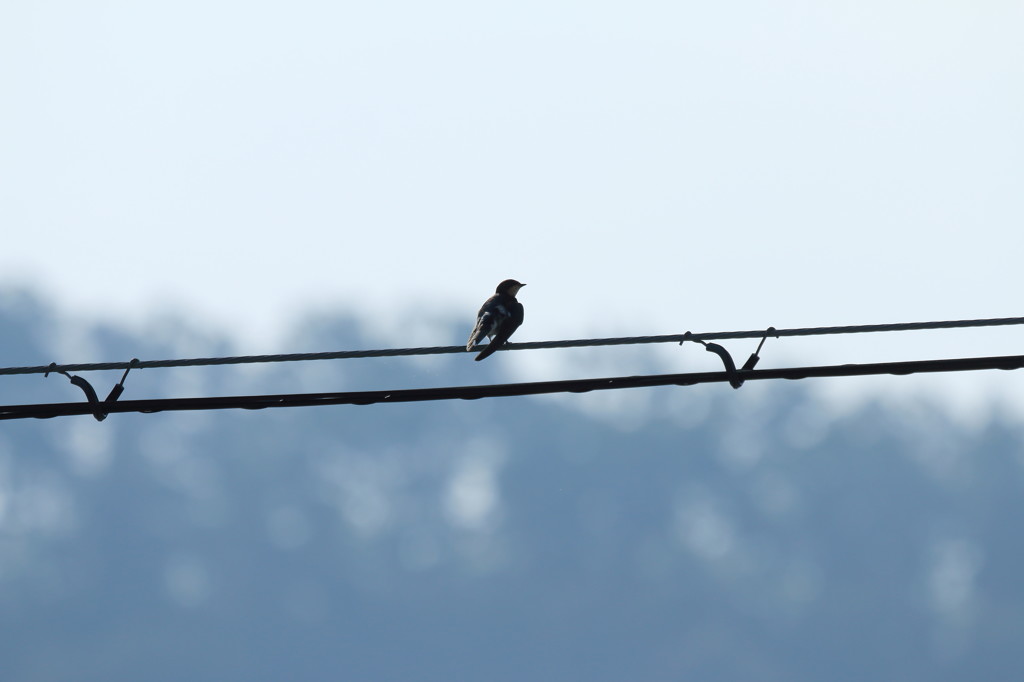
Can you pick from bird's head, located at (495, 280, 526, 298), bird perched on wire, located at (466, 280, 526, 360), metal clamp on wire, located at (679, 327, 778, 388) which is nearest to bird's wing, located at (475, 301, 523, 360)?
bird perched on wire, located at (466, 280, 526, 360)

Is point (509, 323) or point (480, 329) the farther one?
point (509, 323)

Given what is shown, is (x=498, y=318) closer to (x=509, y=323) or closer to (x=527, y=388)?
(x=509, y=323)

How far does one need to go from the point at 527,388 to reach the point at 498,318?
7536 millimetres

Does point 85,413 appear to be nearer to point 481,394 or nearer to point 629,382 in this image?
point 481,394

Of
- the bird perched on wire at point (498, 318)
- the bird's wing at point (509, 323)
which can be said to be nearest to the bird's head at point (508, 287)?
the bird perched on wire at point (498, 318)

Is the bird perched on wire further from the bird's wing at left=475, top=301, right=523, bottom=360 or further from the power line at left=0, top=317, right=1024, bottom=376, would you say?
the power line at left=0, top=317, right=1024, bottom=376

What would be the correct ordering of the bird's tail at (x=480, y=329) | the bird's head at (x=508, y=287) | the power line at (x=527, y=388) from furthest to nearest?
the bird's head at (x=508, y=287) < the bird's tail at (x=480, y=329) < the power line at (x=527, y=388)

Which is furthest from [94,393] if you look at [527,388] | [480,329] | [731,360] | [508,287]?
[508,287]

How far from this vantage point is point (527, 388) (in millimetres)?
8297

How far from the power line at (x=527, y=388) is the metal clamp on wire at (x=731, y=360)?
3 centimetres

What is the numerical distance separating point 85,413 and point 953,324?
235 inches

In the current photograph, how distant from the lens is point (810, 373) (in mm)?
8484

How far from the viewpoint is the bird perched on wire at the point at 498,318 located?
49.6ft

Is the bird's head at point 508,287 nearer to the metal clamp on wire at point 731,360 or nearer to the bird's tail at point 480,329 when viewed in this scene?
the bird's tail at point 480,329
